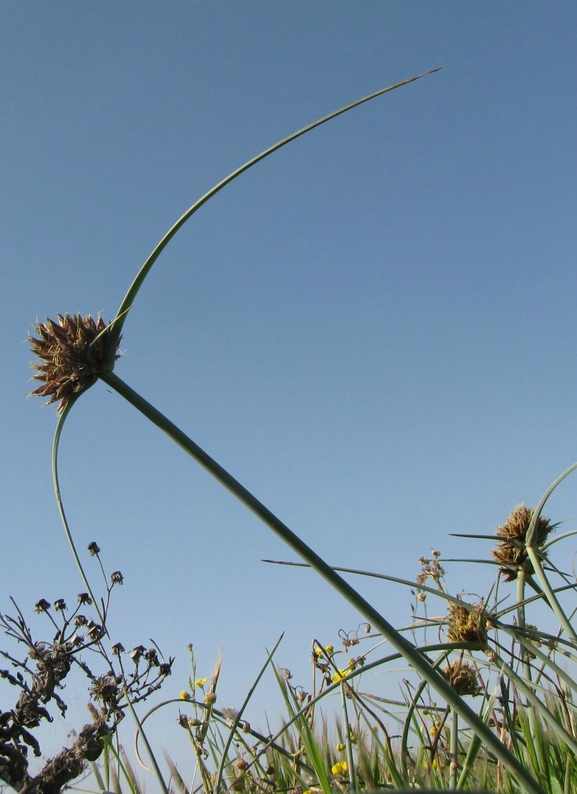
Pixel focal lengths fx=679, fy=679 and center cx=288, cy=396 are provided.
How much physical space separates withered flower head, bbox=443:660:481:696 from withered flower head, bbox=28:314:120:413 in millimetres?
1918

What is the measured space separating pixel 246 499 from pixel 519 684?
829 millimetres

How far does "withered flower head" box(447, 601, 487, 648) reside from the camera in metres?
2.30

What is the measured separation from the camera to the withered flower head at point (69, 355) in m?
1.68

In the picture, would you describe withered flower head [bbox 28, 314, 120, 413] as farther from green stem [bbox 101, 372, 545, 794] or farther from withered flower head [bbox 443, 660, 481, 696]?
withered flower head [bbox 443, 660, 481, 696]

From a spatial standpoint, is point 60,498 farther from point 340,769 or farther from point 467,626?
point 340,769

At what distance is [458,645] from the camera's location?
2.05 metres

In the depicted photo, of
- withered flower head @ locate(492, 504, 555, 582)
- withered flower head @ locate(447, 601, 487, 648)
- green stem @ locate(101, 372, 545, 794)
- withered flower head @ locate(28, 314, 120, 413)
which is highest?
withered flower head @ locate(492, 504, 555, 582)

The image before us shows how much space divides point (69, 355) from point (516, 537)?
247 cm

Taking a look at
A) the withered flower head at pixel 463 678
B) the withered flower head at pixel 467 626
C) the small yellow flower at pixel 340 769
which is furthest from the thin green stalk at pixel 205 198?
the small yellow flower at pixel 340 769

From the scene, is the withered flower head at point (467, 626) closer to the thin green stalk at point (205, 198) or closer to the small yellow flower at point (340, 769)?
the small yellow flower at point (340, 769)

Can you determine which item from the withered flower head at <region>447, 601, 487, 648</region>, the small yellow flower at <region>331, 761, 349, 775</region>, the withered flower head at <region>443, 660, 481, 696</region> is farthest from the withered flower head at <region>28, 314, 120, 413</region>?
the small yellow flower at <region>331, 761, 349, 775</region>

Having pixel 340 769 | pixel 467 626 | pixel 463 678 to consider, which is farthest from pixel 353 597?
pixel 340 769

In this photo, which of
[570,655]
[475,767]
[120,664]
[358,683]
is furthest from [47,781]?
[570,655]

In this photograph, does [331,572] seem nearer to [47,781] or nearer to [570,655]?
[570,655]
